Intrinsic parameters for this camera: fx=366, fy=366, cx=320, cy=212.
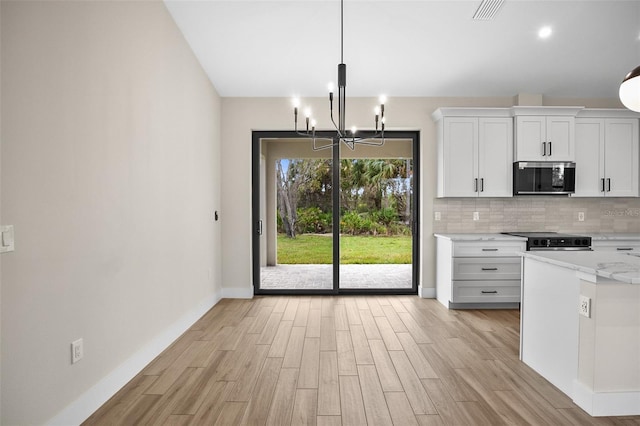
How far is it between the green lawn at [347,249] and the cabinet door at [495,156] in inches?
50.5

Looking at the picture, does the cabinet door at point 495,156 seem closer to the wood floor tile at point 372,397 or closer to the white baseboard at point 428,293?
the white baseboard at point 428,293

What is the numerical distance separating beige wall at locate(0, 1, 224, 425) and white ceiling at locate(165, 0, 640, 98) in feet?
2.34

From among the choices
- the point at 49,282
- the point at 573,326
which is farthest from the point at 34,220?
the point at 573,326

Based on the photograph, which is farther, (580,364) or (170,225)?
(170,225)

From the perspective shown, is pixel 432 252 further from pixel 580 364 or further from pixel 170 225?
pixel 170 225

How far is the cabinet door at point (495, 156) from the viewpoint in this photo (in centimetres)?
461

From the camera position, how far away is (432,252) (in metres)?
4.99

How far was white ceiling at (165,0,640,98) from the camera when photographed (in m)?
3.52

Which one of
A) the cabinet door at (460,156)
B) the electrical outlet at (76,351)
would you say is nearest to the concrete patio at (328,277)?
the cabinet door at (460,156)

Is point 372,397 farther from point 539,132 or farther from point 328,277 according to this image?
point 539,132

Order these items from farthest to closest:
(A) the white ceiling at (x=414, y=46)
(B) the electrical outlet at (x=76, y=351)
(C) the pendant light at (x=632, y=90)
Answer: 1. (A) the white ceiling at (x=414, y=46)
2. (B) the electrical outlet at (x=76, y=351)
3. (C) the pendant light at (x=632, y=90)

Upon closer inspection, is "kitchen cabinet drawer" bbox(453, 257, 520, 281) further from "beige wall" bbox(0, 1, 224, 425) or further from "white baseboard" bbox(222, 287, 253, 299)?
"beige wall" bbox(0, 1, 224, 425)

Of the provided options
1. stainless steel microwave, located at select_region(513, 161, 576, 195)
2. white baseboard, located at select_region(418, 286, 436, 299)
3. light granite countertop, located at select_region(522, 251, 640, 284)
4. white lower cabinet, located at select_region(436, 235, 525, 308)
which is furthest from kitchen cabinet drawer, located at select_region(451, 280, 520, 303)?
light granite countertop, located at select_region(522, 251, 640, 284)

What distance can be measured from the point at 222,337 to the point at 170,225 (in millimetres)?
1164
